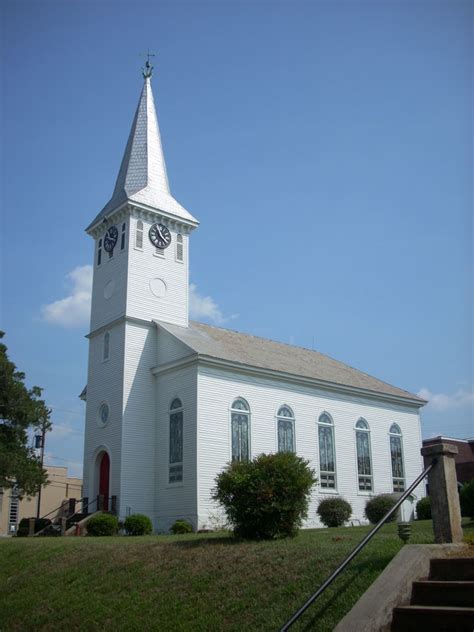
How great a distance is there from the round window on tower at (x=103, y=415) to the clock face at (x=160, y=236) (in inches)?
324

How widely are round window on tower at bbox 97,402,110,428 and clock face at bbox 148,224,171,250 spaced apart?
27.0ft

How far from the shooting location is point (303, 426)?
1262 inches

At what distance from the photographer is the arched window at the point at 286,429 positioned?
30906 mm

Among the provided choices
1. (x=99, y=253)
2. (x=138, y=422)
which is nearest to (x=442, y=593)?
(x=138, y=422)

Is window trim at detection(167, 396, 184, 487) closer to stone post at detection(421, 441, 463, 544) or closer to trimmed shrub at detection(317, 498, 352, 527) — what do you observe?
trimmed shrub at detection(317, 498, 352, 527)

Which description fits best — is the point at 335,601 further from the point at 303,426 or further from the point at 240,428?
the point at 303,426

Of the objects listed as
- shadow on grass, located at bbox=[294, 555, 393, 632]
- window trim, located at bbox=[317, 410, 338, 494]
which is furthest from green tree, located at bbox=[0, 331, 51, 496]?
shadow on grass, located at bbox=[294, 555, 393, 632]

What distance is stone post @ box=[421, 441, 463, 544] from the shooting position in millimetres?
11016

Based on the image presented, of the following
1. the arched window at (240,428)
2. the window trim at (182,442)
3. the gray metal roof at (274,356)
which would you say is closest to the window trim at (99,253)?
the gray metal roof at (274,356)

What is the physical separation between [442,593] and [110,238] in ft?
90.3

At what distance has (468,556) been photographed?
9.95 m

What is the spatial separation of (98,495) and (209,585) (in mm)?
19225

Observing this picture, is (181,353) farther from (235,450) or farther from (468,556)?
(468,556)

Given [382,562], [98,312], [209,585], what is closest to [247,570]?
[209,585]
